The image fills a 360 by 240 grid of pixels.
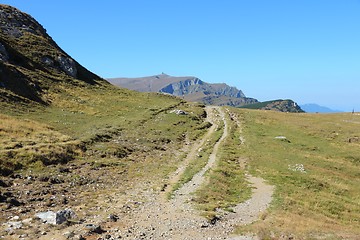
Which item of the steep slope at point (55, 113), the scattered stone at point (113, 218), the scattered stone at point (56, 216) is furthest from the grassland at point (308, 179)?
the steep slope at point (55, 113)

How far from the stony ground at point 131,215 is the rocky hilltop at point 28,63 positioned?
→ 40284mm

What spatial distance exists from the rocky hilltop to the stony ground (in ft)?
132

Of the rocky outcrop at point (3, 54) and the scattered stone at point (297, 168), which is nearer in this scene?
the scattered stone at point (297, 168)

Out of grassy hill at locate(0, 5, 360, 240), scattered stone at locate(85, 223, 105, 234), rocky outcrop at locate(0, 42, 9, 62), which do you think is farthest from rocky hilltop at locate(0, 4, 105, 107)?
scattered stone at locate(85, 223, 105, 234)

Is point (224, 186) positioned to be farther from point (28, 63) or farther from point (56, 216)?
point (28, 63)

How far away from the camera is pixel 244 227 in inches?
823

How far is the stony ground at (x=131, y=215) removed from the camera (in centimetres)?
1811

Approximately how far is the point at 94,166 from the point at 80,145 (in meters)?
6.76

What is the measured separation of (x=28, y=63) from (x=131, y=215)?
81.2 metres

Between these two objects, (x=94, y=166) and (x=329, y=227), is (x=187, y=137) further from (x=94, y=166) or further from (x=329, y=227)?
(x=329, y=227)

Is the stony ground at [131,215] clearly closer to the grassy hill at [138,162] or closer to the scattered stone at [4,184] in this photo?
the grassy hill at [138,162]

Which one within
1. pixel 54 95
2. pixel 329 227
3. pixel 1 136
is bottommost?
pixel 329 227

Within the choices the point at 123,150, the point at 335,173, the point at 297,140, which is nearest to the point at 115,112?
the point at 123,150

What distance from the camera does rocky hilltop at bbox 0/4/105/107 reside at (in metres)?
67.4
